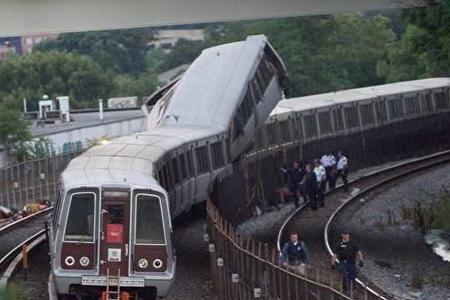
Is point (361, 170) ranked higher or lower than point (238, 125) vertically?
lower

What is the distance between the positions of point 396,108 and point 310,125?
5.55 m

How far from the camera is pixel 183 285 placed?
23906 millimetres

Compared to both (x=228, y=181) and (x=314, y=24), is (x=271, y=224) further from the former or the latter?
(x=314, y=24)

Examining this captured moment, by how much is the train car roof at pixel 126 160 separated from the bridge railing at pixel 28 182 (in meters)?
11.1

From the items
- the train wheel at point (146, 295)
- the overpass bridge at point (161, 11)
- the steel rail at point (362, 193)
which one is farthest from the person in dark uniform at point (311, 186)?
the train wheel at point (146, 295)

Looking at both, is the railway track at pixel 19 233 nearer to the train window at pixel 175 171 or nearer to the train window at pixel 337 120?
the train window at pixel 175 171

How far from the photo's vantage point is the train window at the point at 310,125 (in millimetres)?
40344

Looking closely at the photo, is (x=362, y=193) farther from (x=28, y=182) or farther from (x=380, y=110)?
(x=28, y=182)

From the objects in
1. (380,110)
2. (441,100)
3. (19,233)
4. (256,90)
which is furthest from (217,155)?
(441,100)

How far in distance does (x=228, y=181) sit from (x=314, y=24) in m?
57.4

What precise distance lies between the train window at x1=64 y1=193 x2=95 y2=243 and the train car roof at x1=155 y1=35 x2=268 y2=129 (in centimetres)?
1117

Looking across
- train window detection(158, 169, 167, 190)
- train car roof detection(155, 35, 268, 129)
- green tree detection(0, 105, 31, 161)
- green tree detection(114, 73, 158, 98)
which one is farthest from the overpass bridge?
green tree detection(114, 73, 158, 98)

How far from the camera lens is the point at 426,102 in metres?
47.2

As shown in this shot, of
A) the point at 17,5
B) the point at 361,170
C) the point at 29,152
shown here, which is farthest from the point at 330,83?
the point at 17,5
